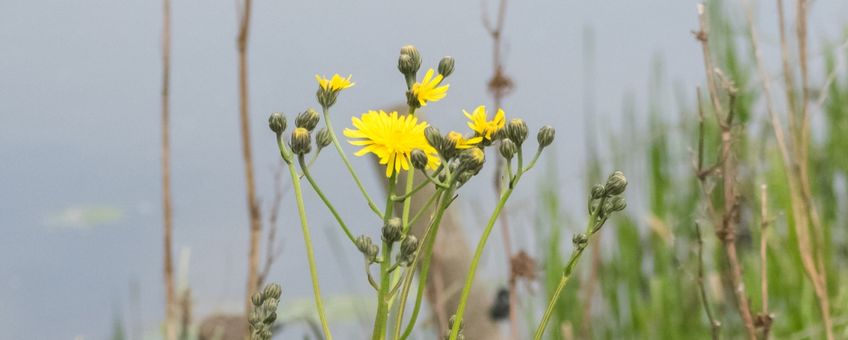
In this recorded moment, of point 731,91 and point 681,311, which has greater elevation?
point 731,91

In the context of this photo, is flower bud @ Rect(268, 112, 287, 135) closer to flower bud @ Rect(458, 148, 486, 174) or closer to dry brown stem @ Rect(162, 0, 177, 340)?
flower bud @ Rect(458, 148, 486, 174)

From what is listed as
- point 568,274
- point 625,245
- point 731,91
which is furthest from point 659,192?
point 568,274

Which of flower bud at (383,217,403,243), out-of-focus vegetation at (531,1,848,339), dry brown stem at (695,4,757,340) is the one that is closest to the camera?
flower bud at (383,217,403,243)

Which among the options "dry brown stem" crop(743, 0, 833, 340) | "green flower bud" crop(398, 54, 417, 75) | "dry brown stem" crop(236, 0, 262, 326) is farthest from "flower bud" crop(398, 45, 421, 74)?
"dry brown stem" crop(743, 0, 833, 340)

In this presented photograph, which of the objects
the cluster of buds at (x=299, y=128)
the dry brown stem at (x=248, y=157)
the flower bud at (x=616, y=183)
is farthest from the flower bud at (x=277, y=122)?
the dry brown stem at (x=248, y=157)

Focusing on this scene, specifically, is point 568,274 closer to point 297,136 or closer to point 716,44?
point 297,136

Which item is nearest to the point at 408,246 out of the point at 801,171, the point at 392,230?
the point at 392,230

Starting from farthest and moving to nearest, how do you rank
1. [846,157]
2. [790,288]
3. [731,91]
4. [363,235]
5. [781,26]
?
[846,157]
[790,288]
[781,26]
[731,91]
[363,235]
